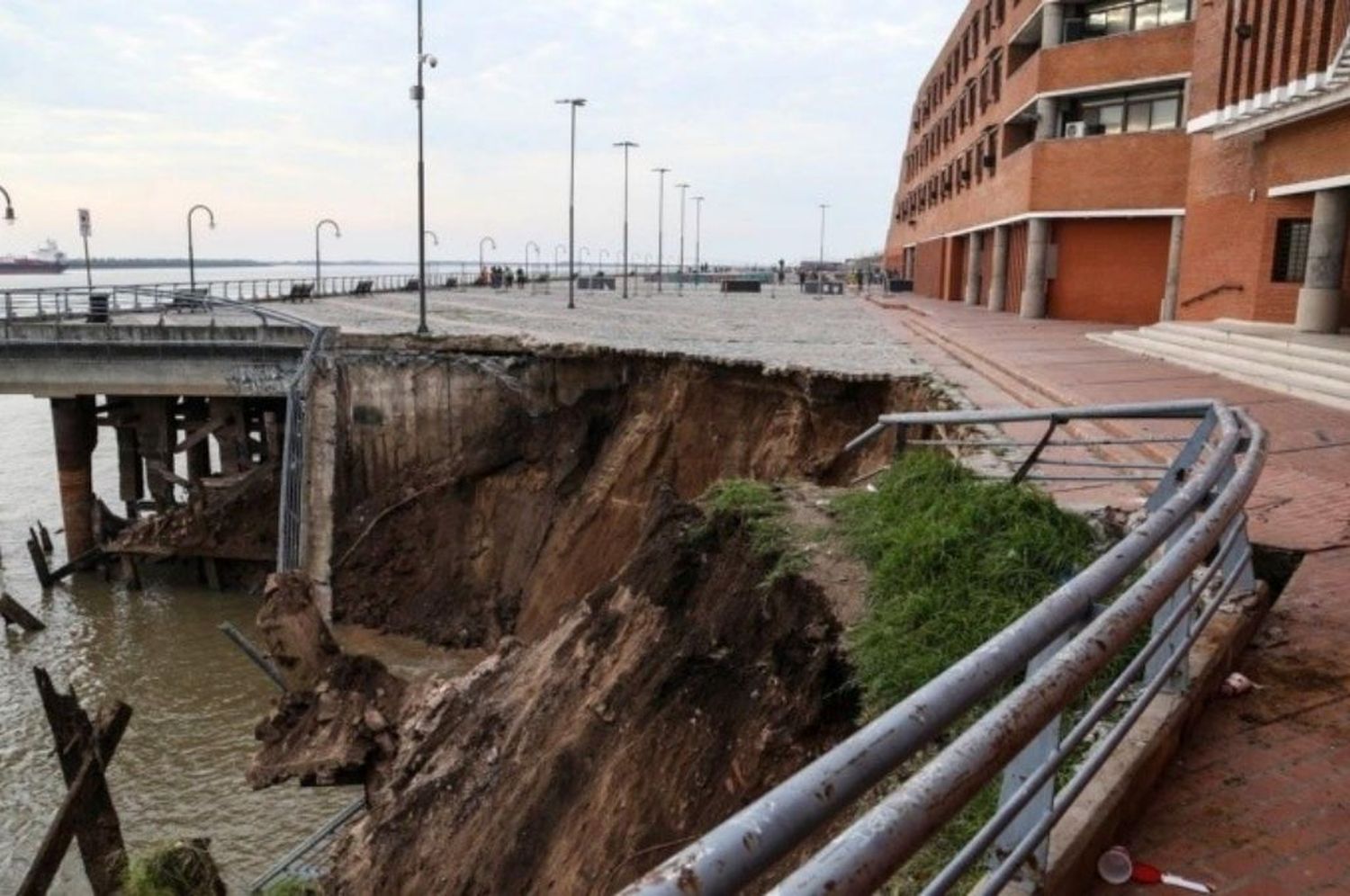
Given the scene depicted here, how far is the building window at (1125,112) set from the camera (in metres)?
25.1

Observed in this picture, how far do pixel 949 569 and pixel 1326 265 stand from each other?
13.9m

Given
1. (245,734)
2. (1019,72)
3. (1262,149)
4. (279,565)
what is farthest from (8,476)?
(1262,149)

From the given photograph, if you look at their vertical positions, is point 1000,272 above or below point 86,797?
above

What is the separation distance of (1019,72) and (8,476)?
117ft

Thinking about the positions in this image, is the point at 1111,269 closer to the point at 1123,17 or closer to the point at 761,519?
the point at 1123,17

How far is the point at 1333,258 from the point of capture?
1617 centimetres

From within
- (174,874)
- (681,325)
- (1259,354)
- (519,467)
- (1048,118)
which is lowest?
(174,874)

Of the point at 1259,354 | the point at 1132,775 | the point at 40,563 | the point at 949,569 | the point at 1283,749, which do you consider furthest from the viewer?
the point at 40,563

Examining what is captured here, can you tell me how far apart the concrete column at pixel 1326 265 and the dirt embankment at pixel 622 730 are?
13107 mm

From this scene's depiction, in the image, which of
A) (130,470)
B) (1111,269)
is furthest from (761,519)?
(1111,269)

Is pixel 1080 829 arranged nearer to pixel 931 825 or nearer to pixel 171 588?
pixel 931 825

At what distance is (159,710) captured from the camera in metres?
16.6

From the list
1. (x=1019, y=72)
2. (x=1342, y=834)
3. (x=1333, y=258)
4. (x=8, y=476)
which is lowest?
(x=8, y=476)

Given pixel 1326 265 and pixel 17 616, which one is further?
pixel 17 616
